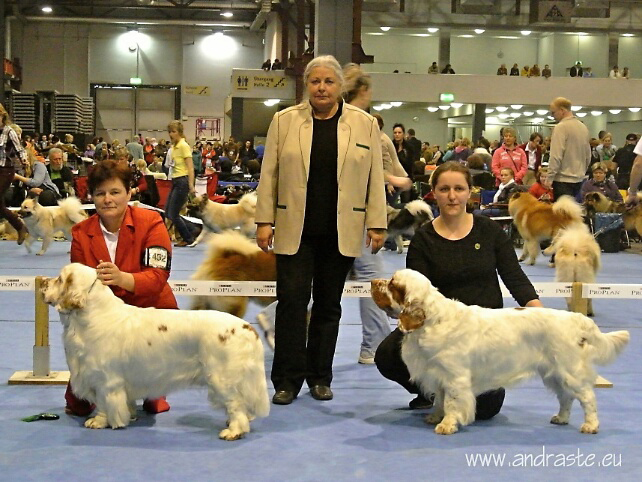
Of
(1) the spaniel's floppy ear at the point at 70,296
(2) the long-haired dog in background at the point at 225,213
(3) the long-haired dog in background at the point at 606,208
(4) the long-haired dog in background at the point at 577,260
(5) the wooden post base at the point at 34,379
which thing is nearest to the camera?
(1) the spaniel's floppy ear at the point at 70,296

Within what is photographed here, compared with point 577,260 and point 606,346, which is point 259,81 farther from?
point 606,346

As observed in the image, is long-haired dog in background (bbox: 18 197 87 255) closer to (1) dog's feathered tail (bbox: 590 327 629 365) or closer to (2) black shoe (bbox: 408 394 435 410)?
(2) black shoe (bbox: 408 394 435 410)

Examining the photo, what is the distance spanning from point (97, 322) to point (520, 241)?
938 cm

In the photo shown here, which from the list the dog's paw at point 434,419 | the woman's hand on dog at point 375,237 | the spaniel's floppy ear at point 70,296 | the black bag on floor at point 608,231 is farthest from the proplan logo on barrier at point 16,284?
the black bag on floor at point 608,231

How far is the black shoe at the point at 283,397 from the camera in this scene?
3.57 m

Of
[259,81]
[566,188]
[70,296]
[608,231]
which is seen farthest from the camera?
[259,81]

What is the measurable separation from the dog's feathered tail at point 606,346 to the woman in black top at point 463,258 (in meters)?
0.29

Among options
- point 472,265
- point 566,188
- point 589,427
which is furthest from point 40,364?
point 566,188

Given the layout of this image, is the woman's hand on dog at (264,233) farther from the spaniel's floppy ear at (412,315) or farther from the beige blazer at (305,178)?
the spaniel's floppy ear at (412,315)

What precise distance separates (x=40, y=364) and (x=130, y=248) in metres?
0.92

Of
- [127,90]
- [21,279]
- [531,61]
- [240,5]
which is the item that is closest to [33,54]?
[127,90]

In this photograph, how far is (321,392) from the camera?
3.70 metres

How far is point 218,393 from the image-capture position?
304 centimetres

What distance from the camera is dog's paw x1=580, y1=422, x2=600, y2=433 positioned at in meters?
3.20
